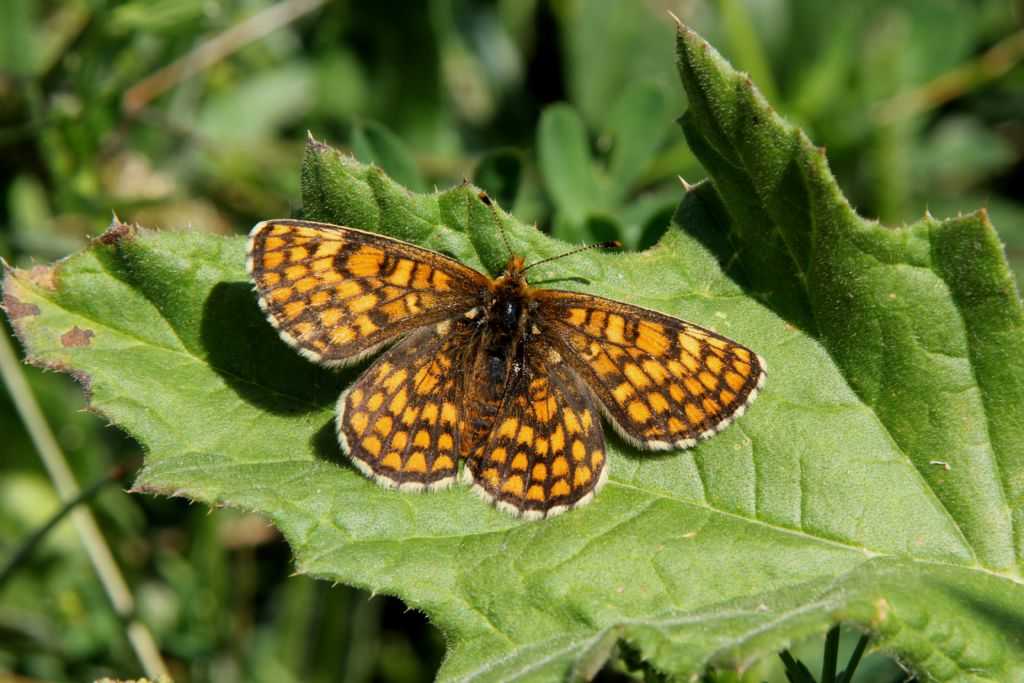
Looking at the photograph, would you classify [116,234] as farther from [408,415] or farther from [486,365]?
[486,365]

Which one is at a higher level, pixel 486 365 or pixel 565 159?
pixel 565 159

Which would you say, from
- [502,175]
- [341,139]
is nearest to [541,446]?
[502,175]

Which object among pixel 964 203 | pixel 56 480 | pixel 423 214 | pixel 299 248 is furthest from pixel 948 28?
pixel 56 480

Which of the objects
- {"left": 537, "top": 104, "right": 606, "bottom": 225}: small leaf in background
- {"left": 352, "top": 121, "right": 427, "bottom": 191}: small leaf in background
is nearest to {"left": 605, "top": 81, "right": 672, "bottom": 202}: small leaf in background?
{"left": 537, "top": 104, "right": 606, "bottom": 225}: small leaf in background

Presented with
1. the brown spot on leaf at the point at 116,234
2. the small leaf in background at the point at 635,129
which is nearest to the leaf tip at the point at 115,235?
the brown spot on leaf at the point at 116,234

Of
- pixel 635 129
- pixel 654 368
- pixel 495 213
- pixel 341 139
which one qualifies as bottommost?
pixel 654 368

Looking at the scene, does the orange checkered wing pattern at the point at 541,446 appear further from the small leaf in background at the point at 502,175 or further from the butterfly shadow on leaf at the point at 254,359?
the small leaf in background at the point at 502,175
